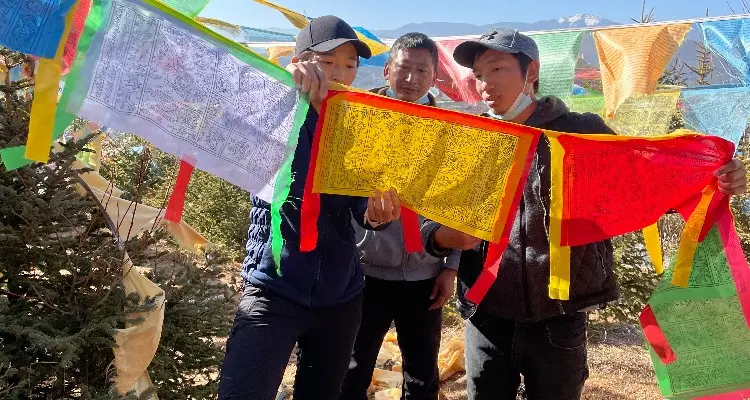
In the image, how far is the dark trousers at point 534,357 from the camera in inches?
86.7

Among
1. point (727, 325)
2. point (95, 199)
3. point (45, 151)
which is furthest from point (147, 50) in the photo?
point (727, 325)

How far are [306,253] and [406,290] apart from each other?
85cm

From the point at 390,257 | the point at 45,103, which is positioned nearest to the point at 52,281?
the point at 45,103

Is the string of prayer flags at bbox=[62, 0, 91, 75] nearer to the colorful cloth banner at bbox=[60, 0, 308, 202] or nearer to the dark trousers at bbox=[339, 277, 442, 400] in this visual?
the colorful cloth banner at bbox=[60, 0, 308, 202]

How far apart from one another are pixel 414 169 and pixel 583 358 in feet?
3.29

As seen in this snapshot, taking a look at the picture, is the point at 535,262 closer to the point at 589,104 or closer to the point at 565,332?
the point at 565,332

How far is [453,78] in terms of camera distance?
233 inches

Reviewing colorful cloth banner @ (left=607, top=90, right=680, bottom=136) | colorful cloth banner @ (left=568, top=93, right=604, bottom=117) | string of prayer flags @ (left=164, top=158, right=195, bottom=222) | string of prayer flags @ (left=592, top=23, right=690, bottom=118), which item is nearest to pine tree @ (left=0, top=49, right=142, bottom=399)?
string of prayer flags @ (left=164, top=158, right=195, bottom=222)

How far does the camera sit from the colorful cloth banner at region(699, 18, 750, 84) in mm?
4582

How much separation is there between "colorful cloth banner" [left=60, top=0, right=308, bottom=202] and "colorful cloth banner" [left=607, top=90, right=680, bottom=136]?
15.4 ft

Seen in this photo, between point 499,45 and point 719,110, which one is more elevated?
point 719,110

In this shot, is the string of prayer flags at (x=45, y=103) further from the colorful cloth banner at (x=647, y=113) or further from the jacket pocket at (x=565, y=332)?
the colorful cloth banner at (x=647, y=113)

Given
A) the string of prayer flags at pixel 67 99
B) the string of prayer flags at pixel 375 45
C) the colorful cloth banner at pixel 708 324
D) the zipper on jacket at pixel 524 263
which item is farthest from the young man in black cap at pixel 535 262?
the string of prayer flags at pixel 375 45

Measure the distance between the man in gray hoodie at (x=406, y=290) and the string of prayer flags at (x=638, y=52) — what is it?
2.82 meters
